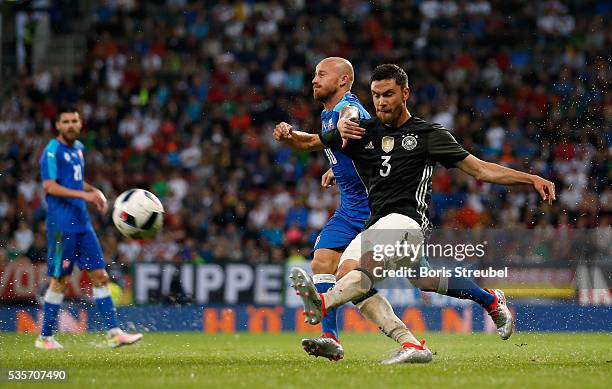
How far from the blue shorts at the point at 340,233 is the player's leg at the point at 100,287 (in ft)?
8.81

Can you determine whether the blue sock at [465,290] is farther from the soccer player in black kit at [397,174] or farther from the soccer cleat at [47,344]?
the soccer cleat at [47,344]

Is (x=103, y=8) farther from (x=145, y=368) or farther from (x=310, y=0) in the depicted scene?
(x=145, y=368)

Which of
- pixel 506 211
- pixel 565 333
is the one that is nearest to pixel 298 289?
pixel 565 333

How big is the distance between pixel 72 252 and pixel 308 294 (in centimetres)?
445

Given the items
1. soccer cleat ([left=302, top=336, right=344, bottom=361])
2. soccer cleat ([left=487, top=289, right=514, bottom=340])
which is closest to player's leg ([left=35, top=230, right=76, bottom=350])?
soccer cleat ([left=302, top=336, right=344, bottom=361])

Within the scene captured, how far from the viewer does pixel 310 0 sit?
78.4 ft

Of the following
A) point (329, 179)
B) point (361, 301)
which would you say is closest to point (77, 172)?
point (329, 179)

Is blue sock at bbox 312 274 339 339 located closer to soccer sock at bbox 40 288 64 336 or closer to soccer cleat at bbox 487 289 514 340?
soccer cleat at bbox 487 289 514 340

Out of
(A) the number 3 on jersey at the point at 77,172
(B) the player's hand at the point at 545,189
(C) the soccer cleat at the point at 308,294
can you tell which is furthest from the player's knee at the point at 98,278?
(B) the player's hand at the point at 545,189

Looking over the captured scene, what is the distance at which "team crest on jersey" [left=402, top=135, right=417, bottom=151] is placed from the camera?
7930 mm

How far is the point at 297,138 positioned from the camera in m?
8.34

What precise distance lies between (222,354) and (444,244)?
5.10 metres

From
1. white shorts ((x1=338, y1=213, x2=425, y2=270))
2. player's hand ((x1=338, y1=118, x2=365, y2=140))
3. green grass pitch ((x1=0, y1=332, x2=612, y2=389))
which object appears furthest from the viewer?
player's hand ((x1=338, y1=118, x2=365, y2=140))

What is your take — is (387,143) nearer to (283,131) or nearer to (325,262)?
(283,131)
